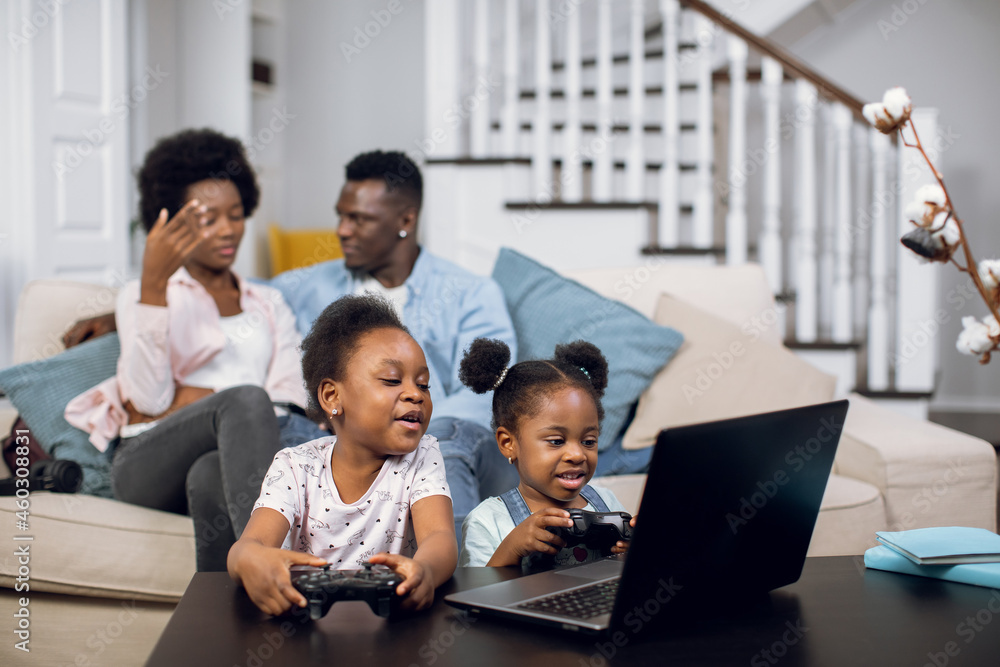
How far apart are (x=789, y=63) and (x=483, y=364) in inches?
92.4

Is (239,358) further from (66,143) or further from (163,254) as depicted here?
(66,143)

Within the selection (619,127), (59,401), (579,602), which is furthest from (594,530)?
(619,127)

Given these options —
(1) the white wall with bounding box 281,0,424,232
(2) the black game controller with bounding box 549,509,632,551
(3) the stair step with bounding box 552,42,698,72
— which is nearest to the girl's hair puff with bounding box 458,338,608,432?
(2) the black game controller with bounding box 549,509,632,551

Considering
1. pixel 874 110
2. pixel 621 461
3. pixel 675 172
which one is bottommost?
pixel 621 461

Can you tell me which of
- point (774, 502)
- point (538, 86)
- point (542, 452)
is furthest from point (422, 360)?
point (538, 86)

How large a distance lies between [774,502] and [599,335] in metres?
1.27

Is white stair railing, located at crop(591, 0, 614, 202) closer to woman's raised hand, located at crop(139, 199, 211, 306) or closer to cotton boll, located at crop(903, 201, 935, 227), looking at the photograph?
woman's raised hand, located at crop(139, 199, 211, 306)

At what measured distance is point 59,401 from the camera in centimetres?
181

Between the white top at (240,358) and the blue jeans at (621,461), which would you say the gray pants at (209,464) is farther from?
the blue jeans at (621,461)

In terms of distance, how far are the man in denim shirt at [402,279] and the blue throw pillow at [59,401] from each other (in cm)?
50

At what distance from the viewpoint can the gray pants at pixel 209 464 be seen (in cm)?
146

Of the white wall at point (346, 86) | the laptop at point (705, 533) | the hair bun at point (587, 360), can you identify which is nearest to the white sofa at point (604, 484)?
the hair bun at point (587, 360)

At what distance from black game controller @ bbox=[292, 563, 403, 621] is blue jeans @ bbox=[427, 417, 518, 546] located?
2.42ft

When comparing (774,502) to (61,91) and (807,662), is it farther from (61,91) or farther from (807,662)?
(61,91)
